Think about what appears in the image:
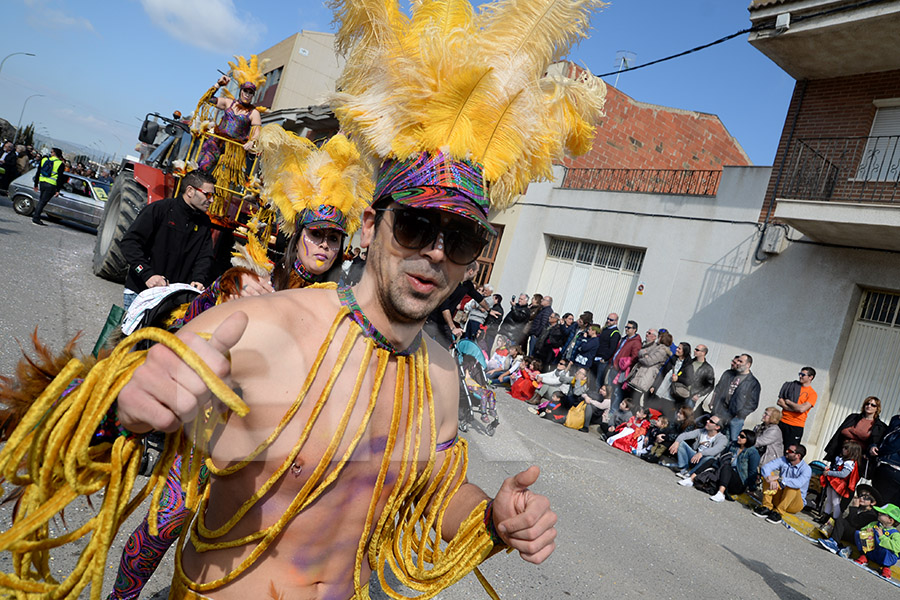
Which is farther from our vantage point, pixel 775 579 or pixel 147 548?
pixel 775 579

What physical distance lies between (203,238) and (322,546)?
4013mm

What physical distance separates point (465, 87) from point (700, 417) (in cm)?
871

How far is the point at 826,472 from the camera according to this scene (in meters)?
7.62

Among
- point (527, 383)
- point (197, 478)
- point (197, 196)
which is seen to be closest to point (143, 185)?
point (197, 196)

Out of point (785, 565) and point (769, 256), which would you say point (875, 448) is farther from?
point (769, 256)

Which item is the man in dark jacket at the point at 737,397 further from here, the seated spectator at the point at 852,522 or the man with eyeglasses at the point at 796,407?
the seated spectator at the point at 852,522

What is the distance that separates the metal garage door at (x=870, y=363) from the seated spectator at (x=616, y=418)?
3099mm

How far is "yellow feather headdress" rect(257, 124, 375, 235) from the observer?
3619 millimetres

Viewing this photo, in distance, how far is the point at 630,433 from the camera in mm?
9227

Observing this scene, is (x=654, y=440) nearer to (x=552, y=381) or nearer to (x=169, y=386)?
(x=552, y=381)

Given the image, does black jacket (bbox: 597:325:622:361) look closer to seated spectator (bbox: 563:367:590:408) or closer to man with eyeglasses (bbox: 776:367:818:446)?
seated spectator (bbox: 563:367:590:408)

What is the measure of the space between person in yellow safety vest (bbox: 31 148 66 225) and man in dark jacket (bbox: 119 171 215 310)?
36.2 ft

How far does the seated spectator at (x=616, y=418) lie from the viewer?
9.66m

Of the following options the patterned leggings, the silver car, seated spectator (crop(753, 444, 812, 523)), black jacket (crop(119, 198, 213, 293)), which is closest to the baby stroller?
black jacket (crop(119, 198, 213, 293))
